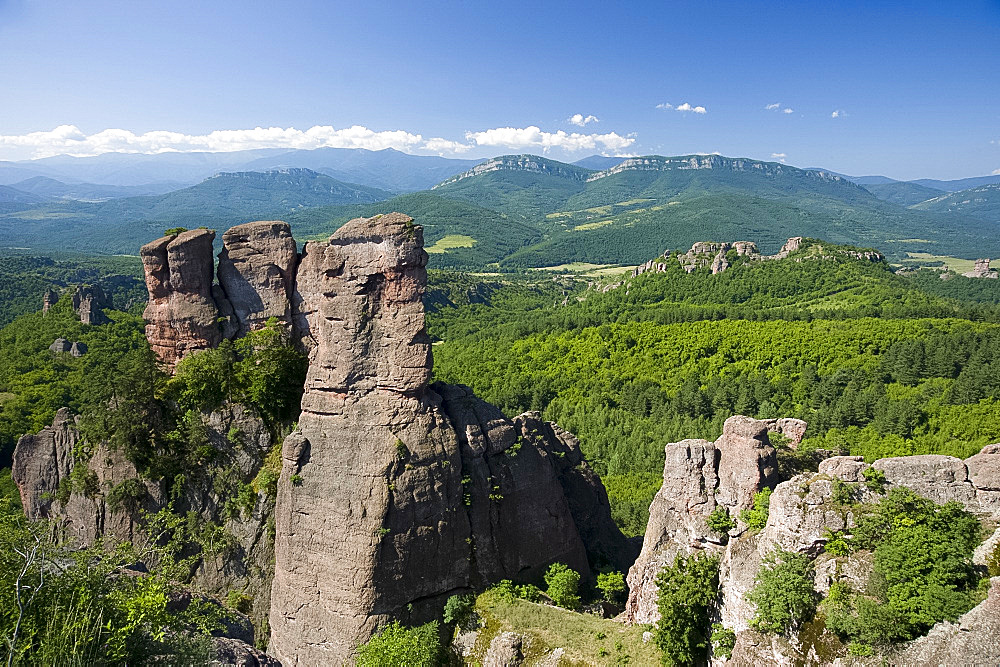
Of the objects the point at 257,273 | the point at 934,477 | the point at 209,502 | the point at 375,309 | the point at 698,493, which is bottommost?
the point at 209,502

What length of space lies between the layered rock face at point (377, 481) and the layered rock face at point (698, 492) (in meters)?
5.89

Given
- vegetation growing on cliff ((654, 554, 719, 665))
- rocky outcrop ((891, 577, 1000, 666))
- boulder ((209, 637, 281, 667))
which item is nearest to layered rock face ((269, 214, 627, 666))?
boulder ((209, 637, 281, 667))

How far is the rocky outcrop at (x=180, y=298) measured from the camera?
28.7m

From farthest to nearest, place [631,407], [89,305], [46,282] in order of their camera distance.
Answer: [46,282] < [89,305] < [631,407]

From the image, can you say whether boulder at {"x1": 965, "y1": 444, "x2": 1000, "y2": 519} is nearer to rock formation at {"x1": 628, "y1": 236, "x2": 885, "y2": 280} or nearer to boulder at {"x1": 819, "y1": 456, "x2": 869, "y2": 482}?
boulder at {"x1": 819, "y1": 456, "x2": 869, "y2": 482}

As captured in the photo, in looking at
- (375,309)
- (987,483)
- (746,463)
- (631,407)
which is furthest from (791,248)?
(375,309)

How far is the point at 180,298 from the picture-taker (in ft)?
Result: 94.9

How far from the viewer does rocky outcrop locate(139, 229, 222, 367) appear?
1129 inches

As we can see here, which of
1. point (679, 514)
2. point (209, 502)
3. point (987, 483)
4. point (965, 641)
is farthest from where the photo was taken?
point (209, 502)

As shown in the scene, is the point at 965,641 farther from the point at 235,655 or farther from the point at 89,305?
the point at 89,305

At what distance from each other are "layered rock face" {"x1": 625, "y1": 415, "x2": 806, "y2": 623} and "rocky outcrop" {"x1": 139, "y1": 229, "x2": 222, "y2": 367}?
24263 millimetres

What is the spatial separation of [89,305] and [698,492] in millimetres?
76590

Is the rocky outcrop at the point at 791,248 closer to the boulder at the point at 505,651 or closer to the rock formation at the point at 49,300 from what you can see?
the boulder at the point at 505,651

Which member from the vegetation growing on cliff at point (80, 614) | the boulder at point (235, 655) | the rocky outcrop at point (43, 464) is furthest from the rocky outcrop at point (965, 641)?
the rocky outcrop at point (43, 464)
